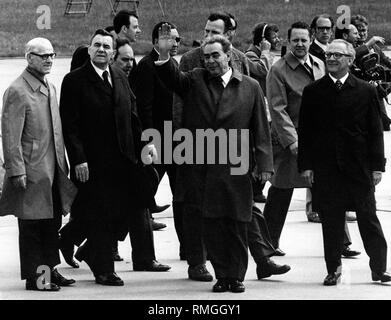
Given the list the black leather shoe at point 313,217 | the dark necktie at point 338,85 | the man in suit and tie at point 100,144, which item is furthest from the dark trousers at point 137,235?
the black leather shoe at point 313,217

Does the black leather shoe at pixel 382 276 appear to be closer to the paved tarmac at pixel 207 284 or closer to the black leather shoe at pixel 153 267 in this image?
the paved tarmac at pixel 207 284

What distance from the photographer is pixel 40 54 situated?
30.3ft

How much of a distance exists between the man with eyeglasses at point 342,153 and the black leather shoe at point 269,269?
37 centimetres

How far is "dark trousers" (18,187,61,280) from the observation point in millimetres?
9211

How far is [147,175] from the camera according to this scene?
9.87 m

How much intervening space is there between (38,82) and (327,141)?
6.63 ft

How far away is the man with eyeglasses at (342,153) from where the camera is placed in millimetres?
9266

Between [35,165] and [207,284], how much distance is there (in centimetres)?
146

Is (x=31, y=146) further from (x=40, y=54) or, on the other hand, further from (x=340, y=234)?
(x=340, y=234)

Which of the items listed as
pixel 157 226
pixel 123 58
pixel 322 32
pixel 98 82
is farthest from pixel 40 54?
pixel 322 32

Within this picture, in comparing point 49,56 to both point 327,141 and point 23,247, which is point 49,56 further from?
point 327,141

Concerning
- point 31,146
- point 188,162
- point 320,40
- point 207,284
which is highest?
point 320,40

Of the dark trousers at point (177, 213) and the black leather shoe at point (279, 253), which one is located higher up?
the dark trousers at point (177, 213)

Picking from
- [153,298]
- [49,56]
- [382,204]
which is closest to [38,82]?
[49,56]
